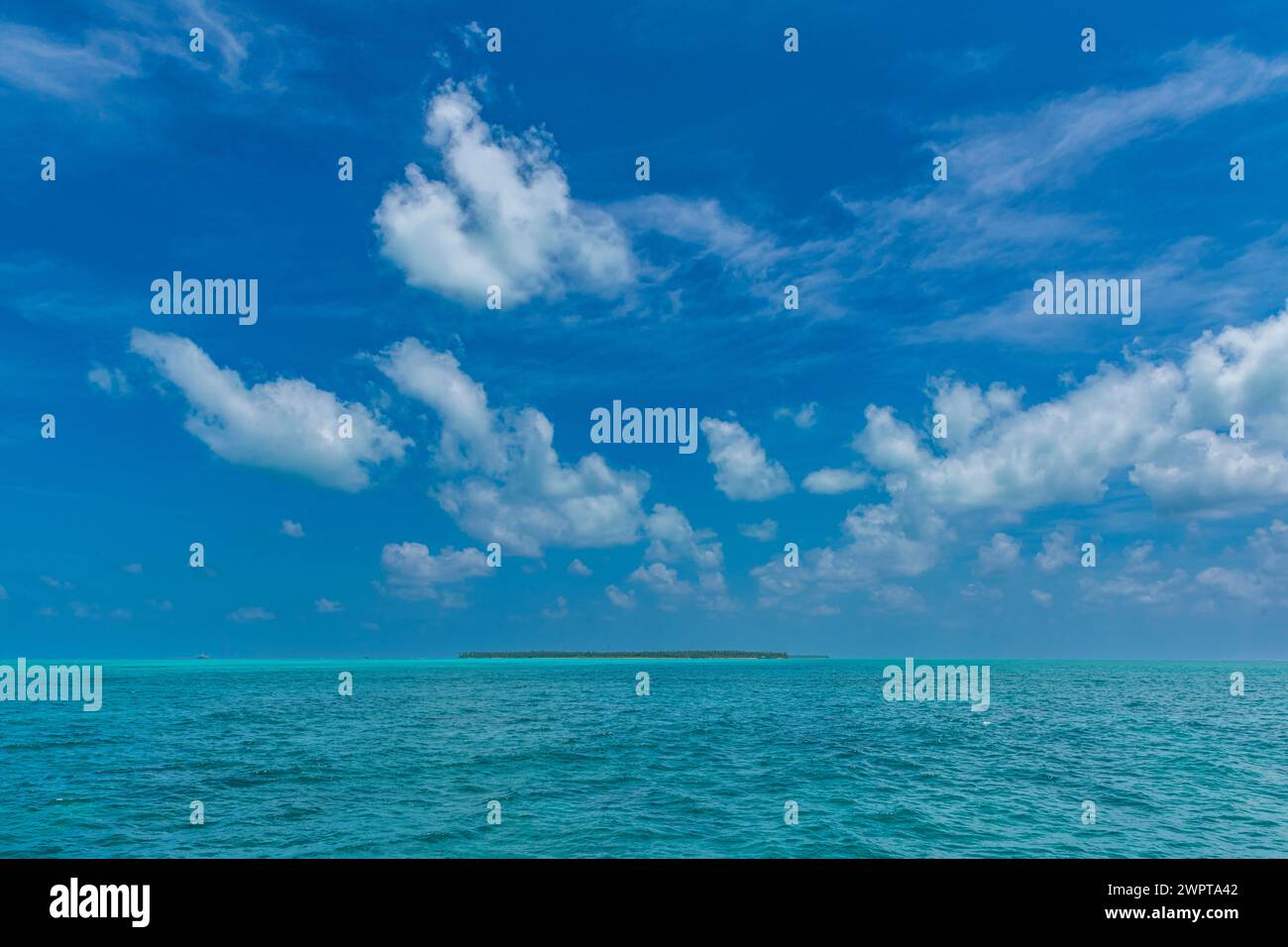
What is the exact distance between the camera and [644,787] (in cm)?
3188

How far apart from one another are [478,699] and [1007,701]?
224 ft

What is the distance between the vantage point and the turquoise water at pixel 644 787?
77.5 feet

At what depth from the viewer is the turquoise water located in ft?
77.5
